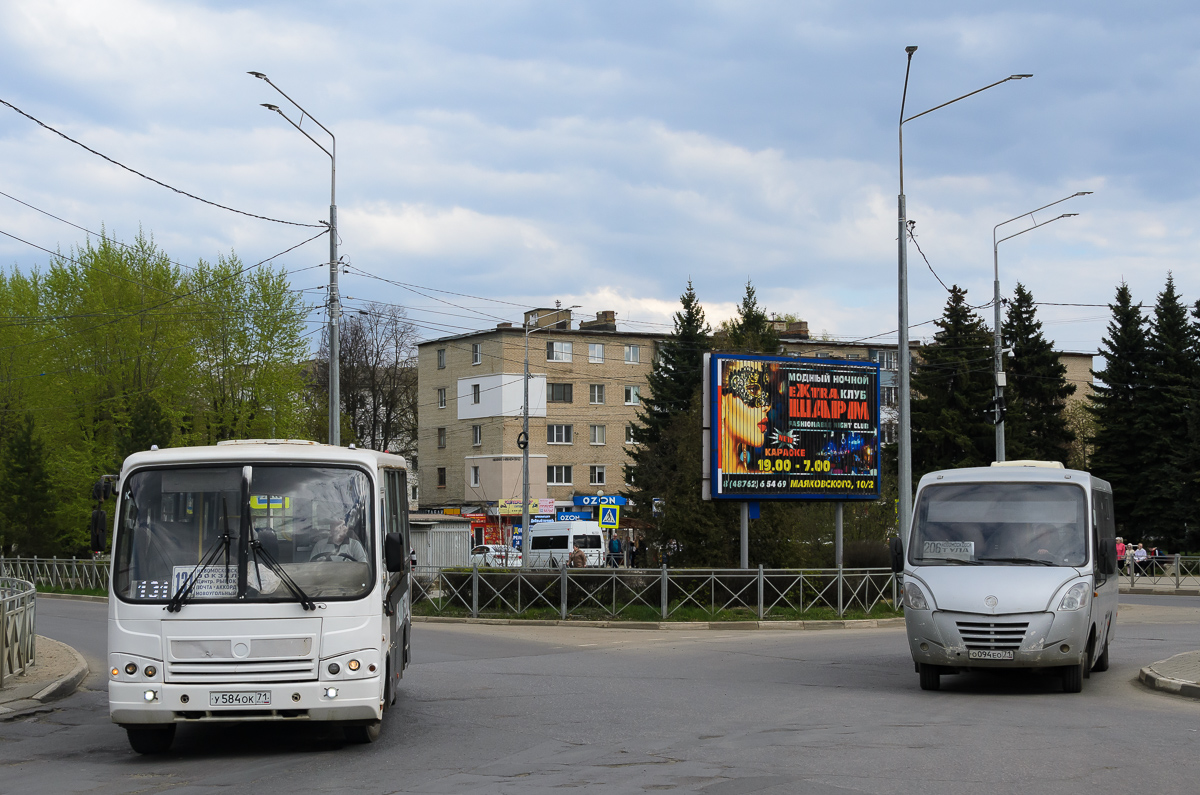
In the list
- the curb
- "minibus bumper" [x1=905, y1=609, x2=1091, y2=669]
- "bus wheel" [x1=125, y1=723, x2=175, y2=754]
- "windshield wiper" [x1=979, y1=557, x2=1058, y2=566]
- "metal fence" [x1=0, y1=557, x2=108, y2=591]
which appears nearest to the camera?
"bus wheel" [x1=125, y1=723, x2=175, y2=754]

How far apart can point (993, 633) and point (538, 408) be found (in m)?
54.7

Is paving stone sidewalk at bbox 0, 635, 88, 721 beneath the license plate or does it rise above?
beneath

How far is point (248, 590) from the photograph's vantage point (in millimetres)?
9438

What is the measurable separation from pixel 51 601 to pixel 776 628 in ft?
74.6

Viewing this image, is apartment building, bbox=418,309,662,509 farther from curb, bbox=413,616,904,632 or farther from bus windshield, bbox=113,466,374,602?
bus windshield, bbox=113,466,374,602

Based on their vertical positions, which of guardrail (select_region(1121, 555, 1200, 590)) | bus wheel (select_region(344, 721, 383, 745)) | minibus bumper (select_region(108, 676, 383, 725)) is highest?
minibus bumper (select_region(108, 676, 383, 725))

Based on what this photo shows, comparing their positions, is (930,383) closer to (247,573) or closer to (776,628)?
(776,628)

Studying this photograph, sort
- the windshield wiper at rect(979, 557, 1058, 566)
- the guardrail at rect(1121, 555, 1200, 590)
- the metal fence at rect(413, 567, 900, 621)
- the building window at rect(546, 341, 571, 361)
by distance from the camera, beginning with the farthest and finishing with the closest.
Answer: the building window at rect(546, 341, 571, 361)
the guardrail at rect(1121, 555, 1200, 590)
the metal fence at rect(413, 567, 900, 621)
the windshield wiper at rect(979, 557, 1058, 566)

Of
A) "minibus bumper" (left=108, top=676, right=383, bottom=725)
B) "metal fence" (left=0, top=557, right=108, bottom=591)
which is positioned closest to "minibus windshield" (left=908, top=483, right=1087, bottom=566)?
"minibus bumper" (left=108, top=676, right=383, bottom=725)

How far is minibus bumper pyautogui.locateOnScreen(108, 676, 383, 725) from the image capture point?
30.1ft

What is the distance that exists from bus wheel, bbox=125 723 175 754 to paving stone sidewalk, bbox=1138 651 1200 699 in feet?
33.7

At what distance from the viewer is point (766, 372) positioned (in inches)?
958

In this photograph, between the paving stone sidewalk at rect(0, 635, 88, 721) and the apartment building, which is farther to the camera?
the apartment building

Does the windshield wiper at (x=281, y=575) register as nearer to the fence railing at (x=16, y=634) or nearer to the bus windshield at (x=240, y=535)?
the bus windshield at (x=240, y=535)
